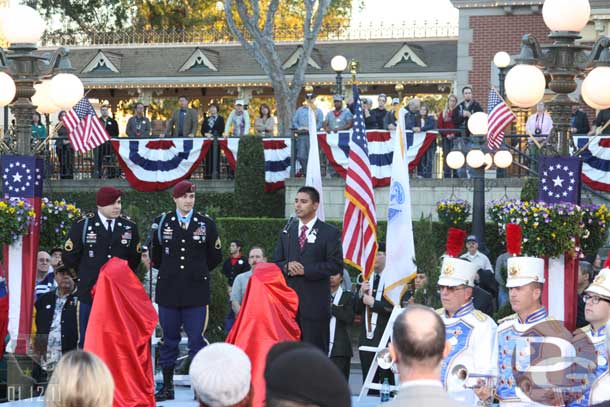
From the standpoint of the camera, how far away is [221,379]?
15.7ft

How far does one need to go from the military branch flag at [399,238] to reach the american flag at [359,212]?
0.34 m

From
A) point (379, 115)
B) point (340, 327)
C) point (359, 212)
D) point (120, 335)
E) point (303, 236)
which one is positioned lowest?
point (340, 327)

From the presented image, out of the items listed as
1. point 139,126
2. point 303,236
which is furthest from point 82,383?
point 139,126

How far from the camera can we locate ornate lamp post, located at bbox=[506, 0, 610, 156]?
11203 mm

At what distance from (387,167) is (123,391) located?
42.9 feet

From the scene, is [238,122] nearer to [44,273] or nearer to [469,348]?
[44,273]

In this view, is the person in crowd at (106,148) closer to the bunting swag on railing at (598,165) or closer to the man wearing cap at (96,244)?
the bunting swag on railing at (598,165)

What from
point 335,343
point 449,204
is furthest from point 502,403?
point 449,204

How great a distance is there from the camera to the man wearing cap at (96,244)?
1142 centimetres

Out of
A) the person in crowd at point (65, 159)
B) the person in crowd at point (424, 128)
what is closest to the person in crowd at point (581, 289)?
the person in crowd at point (424, 128)

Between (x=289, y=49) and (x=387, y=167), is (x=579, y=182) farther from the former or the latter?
(x=289, y=49)

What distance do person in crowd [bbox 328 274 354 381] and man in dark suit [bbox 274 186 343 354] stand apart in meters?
1.27

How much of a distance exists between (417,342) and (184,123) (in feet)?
69.8

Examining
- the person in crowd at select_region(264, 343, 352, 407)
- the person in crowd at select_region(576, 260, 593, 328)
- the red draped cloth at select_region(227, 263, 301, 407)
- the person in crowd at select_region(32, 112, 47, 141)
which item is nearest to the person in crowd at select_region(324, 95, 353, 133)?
the person in crowd at select_region(32, 112, 47, 141)
